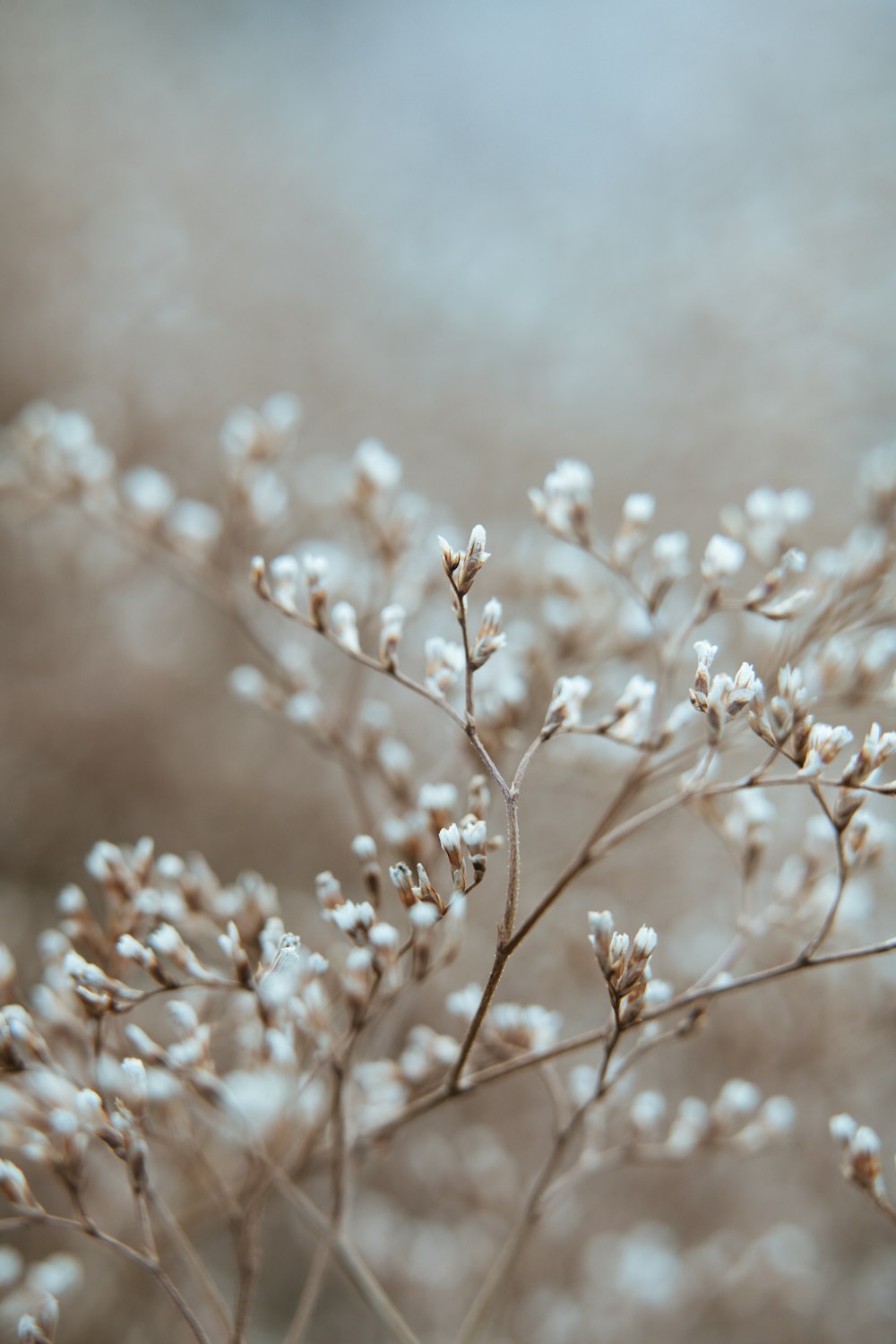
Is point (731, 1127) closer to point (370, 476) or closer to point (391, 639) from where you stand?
point (391, 639)

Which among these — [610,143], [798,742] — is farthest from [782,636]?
[610,143]

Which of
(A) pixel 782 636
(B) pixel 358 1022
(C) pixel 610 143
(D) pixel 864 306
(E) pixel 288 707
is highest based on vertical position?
(C) pixel 610 143

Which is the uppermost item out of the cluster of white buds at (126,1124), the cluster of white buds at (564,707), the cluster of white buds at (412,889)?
the cluster of white buds at (564,707)

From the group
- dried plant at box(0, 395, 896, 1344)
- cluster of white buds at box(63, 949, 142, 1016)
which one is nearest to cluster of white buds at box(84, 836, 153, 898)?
dried plant at box(0, 395, 896, 1344)

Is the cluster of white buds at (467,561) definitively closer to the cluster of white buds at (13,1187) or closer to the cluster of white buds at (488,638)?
the cluster of white buds at (488,638)

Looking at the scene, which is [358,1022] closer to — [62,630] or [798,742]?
[798,742]

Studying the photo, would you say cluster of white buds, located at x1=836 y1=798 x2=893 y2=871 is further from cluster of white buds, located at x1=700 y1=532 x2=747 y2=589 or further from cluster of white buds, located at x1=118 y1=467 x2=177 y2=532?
Result: cluster of white buds, located at x1=118 y1=467 x2=177 y2=532

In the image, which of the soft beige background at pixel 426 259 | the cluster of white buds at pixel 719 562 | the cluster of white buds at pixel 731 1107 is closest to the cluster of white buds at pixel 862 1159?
the cluster of white buds at pixel 731 1107
